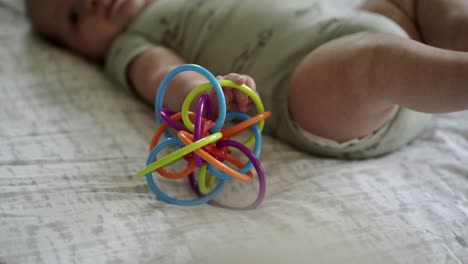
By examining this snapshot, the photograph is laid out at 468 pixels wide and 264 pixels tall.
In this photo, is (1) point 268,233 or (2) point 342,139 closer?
(1) point 268,233

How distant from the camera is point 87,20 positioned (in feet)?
3.90

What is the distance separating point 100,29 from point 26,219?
2.00 feet

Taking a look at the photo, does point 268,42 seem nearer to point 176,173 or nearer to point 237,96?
point 237,96

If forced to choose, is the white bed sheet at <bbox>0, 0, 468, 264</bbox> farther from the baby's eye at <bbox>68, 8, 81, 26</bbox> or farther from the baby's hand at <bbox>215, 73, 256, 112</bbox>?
the baby's eye at <bbox>68, 8, 81, 26</bbox>

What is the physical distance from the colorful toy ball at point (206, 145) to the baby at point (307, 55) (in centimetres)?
5

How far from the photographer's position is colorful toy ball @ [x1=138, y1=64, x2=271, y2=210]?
687 mm

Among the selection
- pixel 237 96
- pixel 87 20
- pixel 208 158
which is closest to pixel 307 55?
pixel 237 96

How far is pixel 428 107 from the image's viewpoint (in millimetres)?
739

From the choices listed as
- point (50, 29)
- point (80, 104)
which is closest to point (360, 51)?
point (80, 104)

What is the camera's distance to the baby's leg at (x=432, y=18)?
0.91 meters

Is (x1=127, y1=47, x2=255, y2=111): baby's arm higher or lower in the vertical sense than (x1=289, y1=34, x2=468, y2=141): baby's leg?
lower

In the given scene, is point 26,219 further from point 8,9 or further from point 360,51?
point 8,9

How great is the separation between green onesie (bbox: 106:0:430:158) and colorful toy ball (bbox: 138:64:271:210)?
0.16m

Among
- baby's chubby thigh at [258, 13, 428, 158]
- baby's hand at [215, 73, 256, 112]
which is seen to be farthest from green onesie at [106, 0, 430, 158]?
baby's hand at [215, 73, 256, 112]
